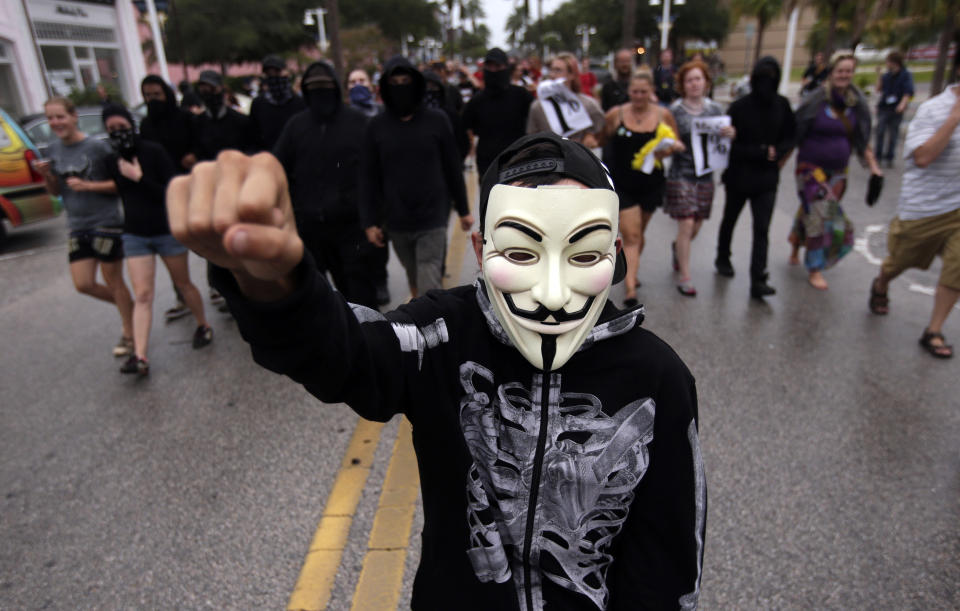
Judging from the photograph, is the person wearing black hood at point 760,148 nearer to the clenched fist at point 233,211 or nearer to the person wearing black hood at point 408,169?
the person wearing black hood at point 408,169

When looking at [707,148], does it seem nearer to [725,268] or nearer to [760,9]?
[725,268]

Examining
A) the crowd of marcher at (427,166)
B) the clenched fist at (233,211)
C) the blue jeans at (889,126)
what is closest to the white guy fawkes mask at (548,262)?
the clenched fist at (233,211)

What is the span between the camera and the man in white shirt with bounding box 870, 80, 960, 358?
4.27 m

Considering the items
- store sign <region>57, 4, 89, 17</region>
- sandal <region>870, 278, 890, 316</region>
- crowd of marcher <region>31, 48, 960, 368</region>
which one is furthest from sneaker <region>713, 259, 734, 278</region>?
store sign <region>57, 4, 89, 17</region>

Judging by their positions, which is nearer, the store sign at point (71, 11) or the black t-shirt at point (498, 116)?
the black t-shirt at point (498, 116)

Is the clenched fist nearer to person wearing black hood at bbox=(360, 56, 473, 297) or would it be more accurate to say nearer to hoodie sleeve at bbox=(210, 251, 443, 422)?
hoodie sleeve at bbox=(210, 251, 443, 422)

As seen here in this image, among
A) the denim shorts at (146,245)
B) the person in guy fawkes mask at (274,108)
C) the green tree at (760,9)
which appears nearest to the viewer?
the denim shorts at (146,245)

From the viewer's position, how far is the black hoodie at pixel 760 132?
18.4ft

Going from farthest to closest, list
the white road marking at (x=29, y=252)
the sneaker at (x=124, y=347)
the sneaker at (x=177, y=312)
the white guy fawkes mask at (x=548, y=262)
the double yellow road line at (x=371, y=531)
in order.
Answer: the white road marking at (x=29, y=252)
the sneaker at (x=177, y=312)
the sneaker at (x=124, y=347)
the double yellow road line at (x=371, y=531)
the white guy fawkes mask at (x=548, y=262)

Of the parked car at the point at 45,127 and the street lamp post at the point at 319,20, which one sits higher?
the street lamp post at the point at 319,20

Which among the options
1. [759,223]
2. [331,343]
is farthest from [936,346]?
[331,343]

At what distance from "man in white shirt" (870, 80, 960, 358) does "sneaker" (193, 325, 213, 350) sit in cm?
517

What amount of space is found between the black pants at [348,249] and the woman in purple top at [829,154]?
12.5ft

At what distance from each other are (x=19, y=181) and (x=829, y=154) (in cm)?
897
